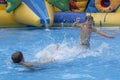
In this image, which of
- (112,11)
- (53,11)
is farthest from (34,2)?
(112,11)

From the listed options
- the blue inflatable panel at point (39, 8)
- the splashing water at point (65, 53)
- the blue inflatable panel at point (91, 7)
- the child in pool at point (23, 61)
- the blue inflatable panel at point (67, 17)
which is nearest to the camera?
the child in pool at point (23, 61)

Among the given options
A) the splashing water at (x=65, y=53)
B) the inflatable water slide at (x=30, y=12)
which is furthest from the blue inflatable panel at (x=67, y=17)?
the splashing water at (x=65, y=53)

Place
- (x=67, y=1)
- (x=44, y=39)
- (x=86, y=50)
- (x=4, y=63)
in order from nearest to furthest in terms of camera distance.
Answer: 1. (x=4, y=63)
2. (x=86, y=50)
3. (x=44, y=39)
4. (x=67, y=1)

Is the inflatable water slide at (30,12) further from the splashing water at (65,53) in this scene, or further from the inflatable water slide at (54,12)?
the splashing water at (65,53)

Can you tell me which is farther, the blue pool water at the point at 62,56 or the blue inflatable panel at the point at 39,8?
the blue inflatable panel at the point at 39,8

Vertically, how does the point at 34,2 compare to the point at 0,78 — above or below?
above

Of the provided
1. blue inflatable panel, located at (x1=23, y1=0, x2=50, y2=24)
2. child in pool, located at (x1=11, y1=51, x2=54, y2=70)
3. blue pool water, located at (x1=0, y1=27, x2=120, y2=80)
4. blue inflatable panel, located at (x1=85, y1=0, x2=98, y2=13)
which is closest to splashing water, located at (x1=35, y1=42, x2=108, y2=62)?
blue pool water, located at (x1=0, y1=27, x2=120, y2=80)

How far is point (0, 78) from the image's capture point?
530 centimetres

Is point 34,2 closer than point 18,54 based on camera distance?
No

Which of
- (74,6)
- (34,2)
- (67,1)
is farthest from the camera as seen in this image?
(74,6)

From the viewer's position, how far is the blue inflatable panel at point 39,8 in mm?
9781

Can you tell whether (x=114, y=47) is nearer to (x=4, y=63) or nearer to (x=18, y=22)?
(x=4, y=63)

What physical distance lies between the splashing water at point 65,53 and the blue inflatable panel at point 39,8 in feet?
9.16

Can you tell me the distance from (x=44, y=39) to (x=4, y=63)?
7.75ft
